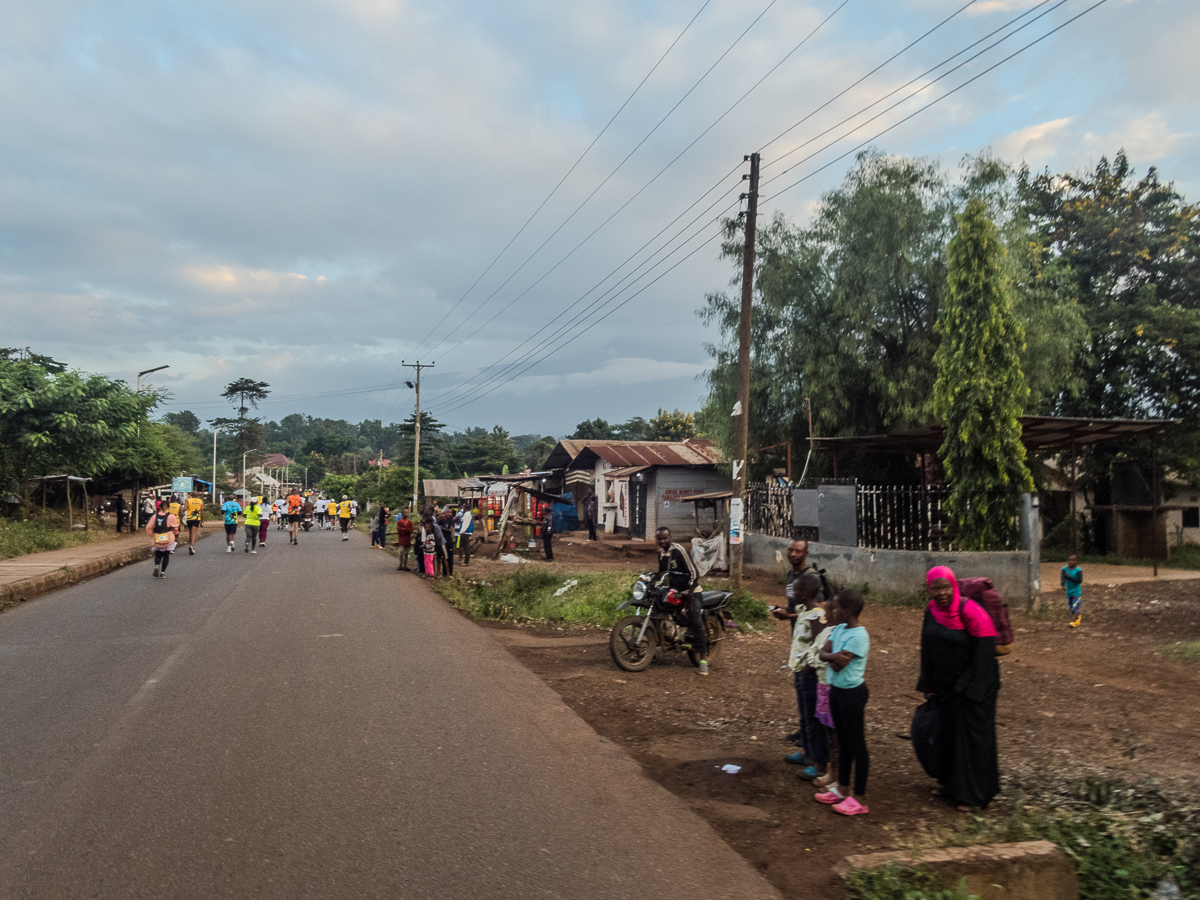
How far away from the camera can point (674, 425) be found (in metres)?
65.7

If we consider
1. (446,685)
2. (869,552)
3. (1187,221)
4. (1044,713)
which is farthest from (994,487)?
(1187,221)

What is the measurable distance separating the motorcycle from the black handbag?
407 centimetres

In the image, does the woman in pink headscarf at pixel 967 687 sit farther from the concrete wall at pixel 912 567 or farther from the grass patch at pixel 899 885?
the concrete wall at pixel 912 567

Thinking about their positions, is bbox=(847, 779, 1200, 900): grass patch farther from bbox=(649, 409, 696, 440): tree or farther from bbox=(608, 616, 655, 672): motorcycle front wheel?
bbox=(649, 409, 696, 440): tree

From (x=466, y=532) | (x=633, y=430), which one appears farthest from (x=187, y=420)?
(x=466, y=532)

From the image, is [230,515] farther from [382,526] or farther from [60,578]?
[60,578]

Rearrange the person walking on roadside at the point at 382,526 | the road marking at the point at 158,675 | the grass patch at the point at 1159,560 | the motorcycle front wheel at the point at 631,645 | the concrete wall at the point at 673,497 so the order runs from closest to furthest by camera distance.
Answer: the road marking at the point at 158,675, the motorcycle front wheel at the point at 631,645, the grass patch at the point at 1159,560, the person walking on roadside at the point at 382,526, the concrete wall at the point at 673,497

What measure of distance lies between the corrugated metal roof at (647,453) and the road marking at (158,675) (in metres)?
21.5

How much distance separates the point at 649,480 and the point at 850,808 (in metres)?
26.7

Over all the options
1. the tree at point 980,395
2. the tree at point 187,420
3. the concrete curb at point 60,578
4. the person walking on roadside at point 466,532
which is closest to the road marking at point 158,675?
the concrete curb at point 60,578


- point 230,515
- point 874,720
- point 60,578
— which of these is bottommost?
point 874,720

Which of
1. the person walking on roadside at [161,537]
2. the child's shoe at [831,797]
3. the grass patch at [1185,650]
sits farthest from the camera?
the person walking on roadside at [161,537]

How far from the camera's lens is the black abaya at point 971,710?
16.5 feet

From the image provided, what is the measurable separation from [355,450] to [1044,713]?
136 metres
